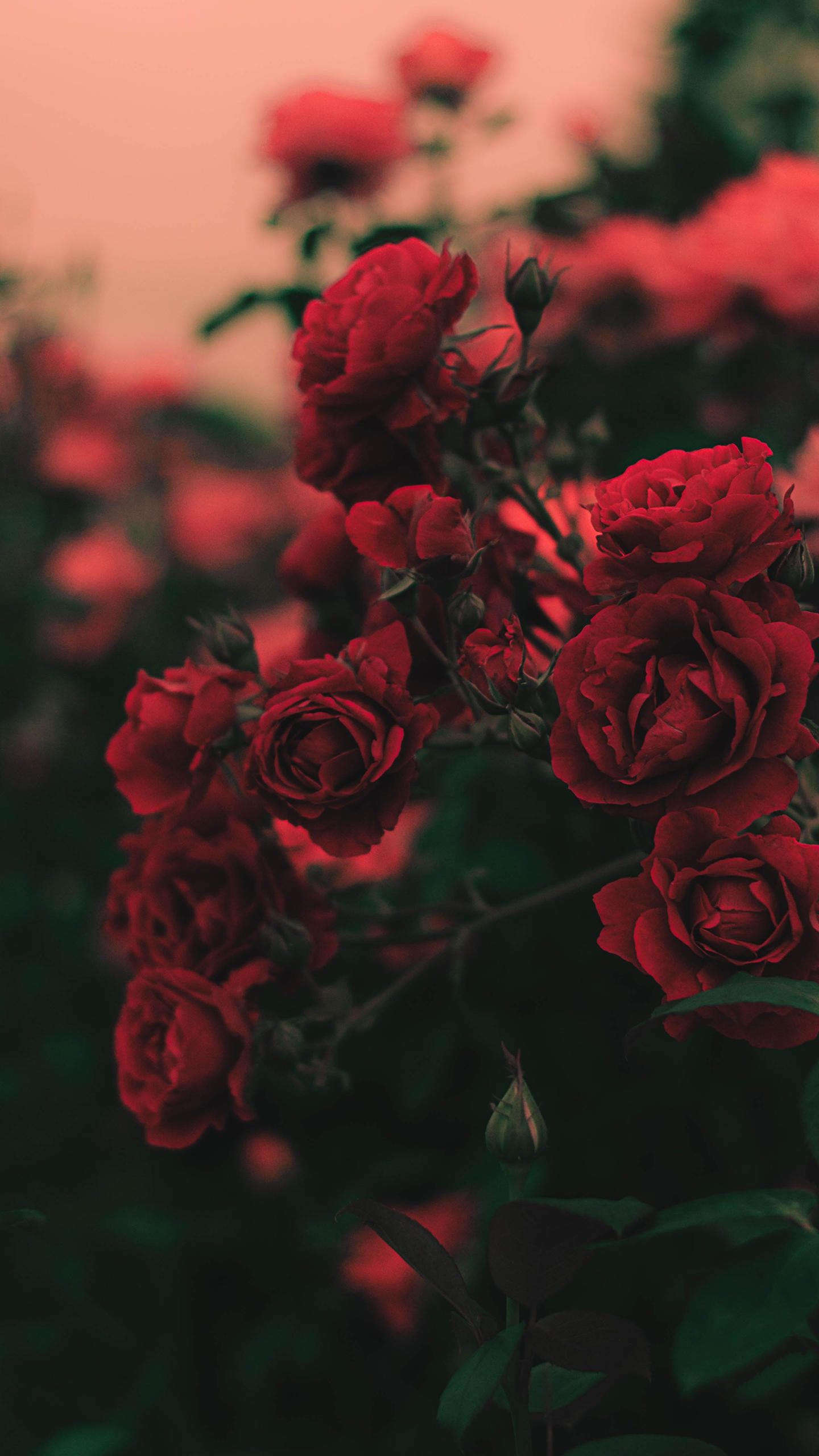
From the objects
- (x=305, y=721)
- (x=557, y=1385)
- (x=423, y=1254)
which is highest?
(x=305, y=721)

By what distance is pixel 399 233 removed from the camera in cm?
92

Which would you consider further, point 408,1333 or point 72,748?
point 72,748

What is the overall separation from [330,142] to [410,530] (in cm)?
100

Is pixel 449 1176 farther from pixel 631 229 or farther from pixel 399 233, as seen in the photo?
pixel 631 229

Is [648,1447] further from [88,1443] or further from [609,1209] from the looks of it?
[88,1443]

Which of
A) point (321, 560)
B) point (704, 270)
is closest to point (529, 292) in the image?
point (321, 560)

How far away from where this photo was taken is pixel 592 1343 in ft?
1.47

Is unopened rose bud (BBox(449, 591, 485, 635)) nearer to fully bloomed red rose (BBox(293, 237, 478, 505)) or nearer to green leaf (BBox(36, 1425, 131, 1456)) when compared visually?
fully bloomed red rose (BBox(293, 237, 478, 505))

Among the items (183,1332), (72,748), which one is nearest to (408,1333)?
(183,1332)

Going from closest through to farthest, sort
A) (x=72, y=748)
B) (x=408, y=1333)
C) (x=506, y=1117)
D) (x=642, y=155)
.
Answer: (x=506, y=1117), (x=408, y=1333), (x=642, y=155), (x=72, y=748)

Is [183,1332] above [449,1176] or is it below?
below

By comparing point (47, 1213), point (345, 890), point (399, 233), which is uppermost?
point (399, 233)

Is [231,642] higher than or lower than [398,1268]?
higher

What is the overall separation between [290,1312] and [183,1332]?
0.16 m
